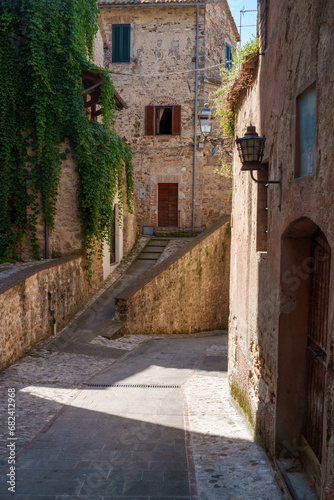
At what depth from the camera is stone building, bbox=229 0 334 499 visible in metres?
3.21

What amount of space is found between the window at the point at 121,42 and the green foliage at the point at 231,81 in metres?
14.4

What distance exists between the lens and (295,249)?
174 inches

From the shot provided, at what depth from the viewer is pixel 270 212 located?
16.7ft

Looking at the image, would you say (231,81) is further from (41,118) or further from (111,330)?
(41,118)

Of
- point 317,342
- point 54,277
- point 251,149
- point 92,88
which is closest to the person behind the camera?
point 317,342

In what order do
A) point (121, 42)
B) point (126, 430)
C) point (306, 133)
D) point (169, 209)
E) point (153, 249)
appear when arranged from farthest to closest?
point (169, 209) → point (121, 42) → point (153, 249) → point (126, 430) → point (306, 133)

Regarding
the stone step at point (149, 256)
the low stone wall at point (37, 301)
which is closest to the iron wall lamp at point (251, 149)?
the low stone wall at point (37, 301)

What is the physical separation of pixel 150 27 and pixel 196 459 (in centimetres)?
1947

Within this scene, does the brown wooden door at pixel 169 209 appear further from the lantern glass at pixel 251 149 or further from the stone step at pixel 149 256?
the lantern glass at pixel 251 149

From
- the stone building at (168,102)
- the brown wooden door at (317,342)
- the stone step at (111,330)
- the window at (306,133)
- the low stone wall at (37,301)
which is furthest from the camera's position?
the stone building at (168,102)

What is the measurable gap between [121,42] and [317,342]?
64.6 feet

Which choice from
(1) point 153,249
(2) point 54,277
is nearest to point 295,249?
(2) point 54,277

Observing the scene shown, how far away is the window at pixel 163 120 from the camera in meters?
20.8

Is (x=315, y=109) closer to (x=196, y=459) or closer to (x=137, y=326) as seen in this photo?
(x=196, y=459)
